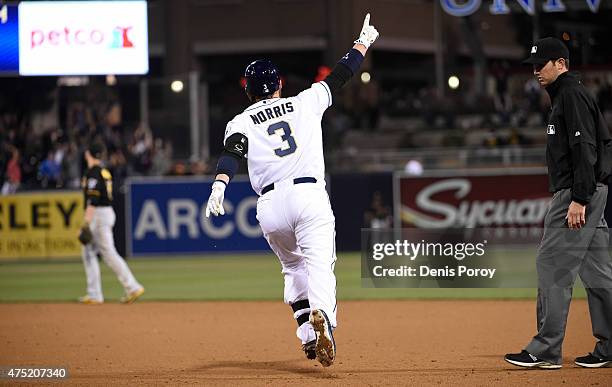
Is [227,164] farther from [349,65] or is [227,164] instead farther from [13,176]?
[13,176]

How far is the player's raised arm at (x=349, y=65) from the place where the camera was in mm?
7727

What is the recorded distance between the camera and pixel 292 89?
93.8ft

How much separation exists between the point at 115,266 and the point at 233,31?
87.8ft

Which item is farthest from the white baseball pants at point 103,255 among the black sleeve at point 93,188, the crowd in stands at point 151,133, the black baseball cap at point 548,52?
the crowd in stands at point 151,133

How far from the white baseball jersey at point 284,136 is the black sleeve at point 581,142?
5.75ft

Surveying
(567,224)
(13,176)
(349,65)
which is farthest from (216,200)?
(13,176)

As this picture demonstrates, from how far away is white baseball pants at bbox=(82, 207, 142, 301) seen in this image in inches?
535

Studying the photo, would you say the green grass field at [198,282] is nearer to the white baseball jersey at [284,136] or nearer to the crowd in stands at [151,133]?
the crowd in stands at [151,133]

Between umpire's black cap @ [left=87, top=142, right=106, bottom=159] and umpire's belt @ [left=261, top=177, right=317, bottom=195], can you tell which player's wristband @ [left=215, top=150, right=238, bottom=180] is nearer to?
umpire's belt @ [left=261, top=177, right=317, bottom=195]

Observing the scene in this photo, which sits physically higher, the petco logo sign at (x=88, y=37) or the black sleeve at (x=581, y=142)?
the petco logo sign at (x=88, y=37)

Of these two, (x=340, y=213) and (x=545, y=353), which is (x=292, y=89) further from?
(x=545, y=353)

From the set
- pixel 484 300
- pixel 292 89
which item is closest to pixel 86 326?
pixel 484 300

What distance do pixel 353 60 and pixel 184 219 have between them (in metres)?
15.0

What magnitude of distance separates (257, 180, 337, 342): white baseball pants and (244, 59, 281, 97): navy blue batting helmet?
739mm
